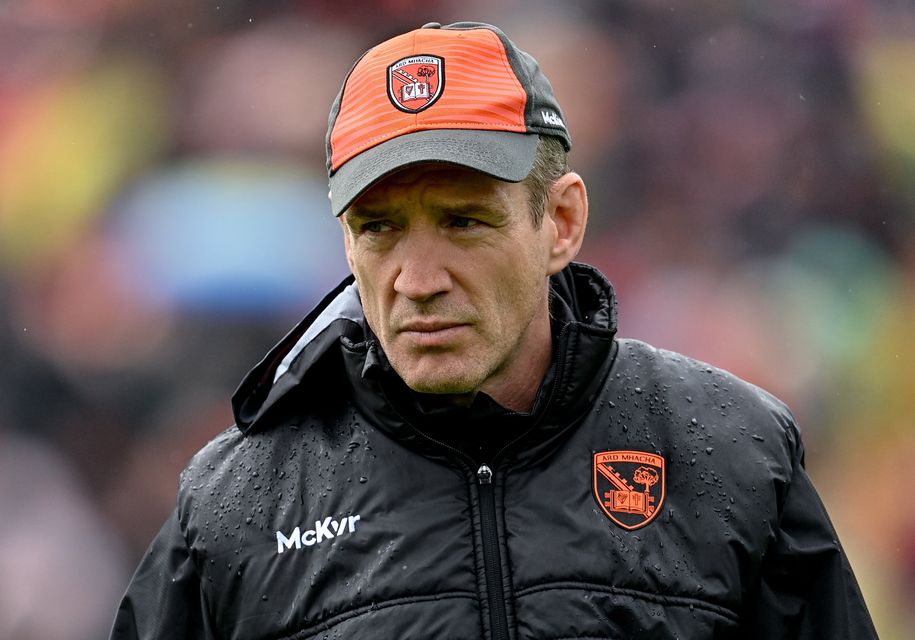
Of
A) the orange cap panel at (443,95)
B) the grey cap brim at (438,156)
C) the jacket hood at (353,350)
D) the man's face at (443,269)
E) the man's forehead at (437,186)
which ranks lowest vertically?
the jacket hood at (353,350)

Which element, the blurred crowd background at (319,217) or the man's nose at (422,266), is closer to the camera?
the man's nose at (422,266)

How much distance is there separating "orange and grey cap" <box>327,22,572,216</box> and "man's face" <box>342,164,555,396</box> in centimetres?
4

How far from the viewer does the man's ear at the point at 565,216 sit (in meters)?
1.91

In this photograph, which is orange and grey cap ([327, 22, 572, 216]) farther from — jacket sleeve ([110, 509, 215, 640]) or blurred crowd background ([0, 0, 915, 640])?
blurred crowd background ([0, 0, 915, 640])

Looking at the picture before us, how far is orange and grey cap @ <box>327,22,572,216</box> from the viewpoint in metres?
1.73

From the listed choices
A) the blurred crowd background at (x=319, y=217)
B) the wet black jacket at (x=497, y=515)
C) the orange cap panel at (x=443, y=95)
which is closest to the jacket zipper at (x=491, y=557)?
the wet black jacket at (x=497, y=515)

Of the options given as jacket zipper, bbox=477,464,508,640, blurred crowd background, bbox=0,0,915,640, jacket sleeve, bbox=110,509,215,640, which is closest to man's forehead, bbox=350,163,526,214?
jacket zipper, bbox=477,464,508,640

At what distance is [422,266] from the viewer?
5.69 feet

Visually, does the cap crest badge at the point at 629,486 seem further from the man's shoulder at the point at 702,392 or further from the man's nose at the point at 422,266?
the man's nose at the point at 422,266

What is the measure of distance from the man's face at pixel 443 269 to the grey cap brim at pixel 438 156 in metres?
0.03

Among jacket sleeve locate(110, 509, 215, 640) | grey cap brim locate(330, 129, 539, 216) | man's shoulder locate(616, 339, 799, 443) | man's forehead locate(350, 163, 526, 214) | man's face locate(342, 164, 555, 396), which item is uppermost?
grey cap brim locate(330, 129, 539, 216)

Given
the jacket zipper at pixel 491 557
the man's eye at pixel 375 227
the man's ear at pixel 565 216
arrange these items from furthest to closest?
the man's ear at pixel 565 216, the man's eye at pixel 375 227, the jacket zipper at pixel 491 557

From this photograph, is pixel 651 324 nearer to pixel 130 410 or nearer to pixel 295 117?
pixel 295 117

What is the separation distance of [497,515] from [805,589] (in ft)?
1.65
